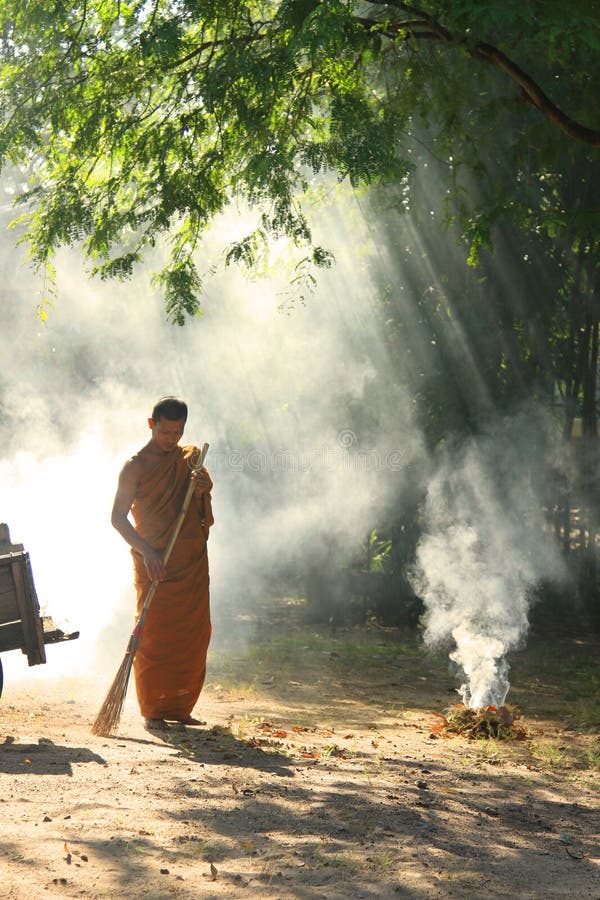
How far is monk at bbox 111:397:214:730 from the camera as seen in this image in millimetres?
5984

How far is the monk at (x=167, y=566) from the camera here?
598cm

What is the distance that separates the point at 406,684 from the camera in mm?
8414

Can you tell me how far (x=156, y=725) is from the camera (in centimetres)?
594

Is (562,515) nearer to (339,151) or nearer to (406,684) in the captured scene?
(406,684)

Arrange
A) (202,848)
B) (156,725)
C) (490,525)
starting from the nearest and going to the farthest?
1. (202,848)
2. (156,725)
3. (490,525)

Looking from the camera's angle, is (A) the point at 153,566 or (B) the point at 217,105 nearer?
(A) the point at 153,566

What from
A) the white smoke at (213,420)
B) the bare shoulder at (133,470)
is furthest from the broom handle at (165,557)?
the white smoke at (213,420)

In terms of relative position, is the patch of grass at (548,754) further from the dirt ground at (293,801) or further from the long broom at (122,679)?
the long broom at (122,679)

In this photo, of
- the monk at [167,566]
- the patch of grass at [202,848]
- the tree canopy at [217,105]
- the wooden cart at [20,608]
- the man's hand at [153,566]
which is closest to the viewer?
the patch of grass at [202,848]

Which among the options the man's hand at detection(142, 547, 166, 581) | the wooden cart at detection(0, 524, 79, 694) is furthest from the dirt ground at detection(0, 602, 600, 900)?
the man's hand at detection(142, 547, 166, 581)

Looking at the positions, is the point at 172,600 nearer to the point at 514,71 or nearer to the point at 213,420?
the point at 514,71

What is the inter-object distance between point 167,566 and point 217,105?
127 inches

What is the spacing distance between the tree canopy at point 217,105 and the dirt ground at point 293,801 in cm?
340

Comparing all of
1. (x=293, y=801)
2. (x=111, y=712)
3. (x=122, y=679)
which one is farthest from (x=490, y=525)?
(x=293, y=801)
